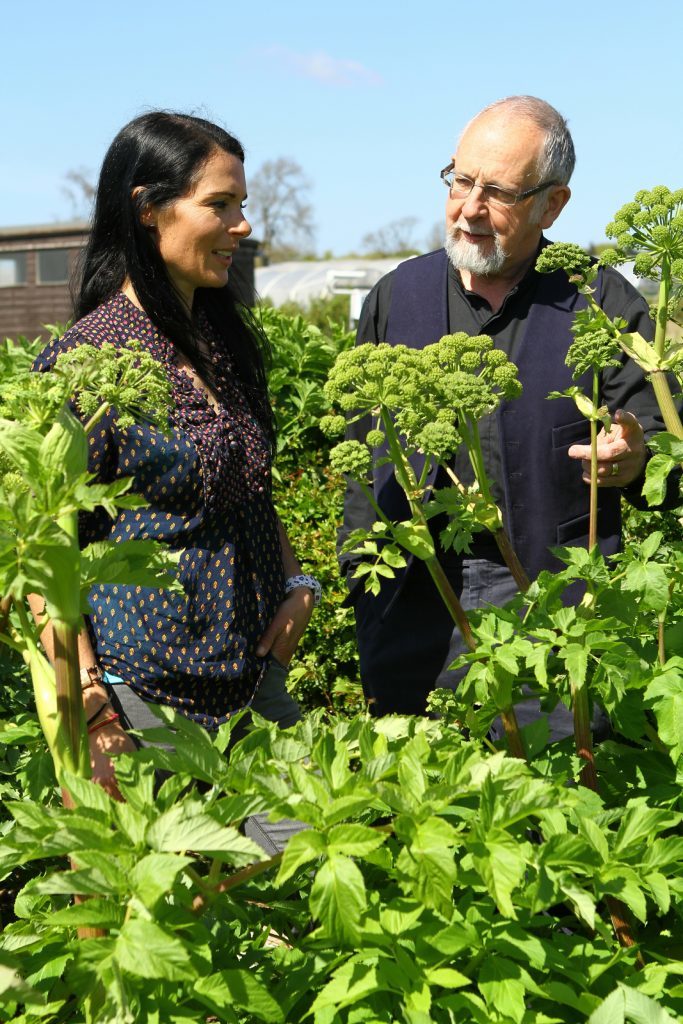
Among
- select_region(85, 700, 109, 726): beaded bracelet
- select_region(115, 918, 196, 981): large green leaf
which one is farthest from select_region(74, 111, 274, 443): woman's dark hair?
select_region(115, 918, 196, 981): large green leaf

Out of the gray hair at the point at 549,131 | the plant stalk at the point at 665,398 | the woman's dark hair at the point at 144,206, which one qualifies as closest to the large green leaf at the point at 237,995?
the plant stalk at the point at 665,398

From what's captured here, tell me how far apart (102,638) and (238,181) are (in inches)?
46.1

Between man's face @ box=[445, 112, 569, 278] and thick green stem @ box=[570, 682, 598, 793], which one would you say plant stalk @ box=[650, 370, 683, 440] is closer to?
thick green stem @ box=[570, 682, 598, 793]

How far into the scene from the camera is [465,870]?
4.84 ft

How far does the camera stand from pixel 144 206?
275cm

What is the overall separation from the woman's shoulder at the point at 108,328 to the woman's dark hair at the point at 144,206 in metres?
0.04

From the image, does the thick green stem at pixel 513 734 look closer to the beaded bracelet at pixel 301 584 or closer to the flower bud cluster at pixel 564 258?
the flower bud cluster at pixel 564 258

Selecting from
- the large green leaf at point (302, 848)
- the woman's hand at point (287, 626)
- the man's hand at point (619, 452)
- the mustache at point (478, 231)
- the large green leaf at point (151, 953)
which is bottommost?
the woman's hand at point (287, 626)

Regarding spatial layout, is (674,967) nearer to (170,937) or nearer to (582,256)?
(170,937)

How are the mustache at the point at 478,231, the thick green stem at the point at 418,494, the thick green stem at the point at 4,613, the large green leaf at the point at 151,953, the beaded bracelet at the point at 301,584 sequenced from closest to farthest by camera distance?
the large green leaf at the point at 151,953 → the thick green stem at the point at 4,613 → the thick green stem at the point at 418,494 → the beaded bracelet at the point at 301,584 → the mustache at the point at 478,231

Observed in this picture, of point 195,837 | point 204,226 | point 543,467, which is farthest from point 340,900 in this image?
point 543,467

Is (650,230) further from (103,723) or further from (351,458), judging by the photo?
(103,723)

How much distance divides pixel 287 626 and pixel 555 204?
1.59 meters

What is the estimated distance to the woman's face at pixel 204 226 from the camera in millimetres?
2746
